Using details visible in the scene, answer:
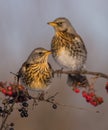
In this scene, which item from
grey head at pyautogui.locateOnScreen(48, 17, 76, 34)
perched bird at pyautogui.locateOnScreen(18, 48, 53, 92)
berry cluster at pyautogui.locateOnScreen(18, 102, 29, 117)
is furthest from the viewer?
grey head at pyautogui.locateOnScreen(48, 17, 76, 34)

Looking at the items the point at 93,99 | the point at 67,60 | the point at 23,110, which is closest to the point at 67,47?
the point at 67,60

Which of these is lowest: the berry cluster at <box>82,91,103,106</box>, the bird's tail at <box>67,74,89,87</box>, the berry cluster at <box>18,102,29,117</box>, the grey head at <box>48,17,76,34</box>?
the bird's tail at <box>67,74,89,87</box>

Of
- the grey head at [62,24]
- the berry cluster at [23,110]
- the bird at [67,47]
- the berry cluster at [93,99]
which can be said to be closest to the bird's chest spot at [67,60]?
the bird at [67,47]

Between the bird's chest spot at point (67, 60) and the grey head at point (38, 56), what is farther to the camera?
the bird's chest spot at point (67, 60)

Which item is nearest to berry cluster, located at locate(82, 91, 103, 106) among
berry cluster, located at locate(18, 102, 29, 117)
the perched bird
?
berry cluster, located at locate(18, 102, 29, 117)

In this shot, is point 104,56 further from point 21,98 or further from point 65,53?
point 21,98

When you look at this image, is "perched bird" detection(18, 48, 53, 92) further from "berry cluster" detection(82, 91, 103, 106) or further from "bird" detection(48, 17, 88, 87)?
"berry cluster" detection(82, 91, 103, 106)

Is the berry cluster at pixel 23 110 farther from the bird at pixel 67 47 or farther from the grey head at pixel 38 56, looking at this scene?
the bird at pixel 67 47

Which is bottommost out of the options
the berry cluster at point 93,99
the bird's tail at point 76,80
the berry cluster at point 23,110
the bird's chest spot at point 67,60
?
the bird's tail at point 76,80

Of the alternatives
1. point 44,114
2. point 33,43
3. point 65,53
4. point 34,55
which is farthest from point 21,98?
point 33,43
